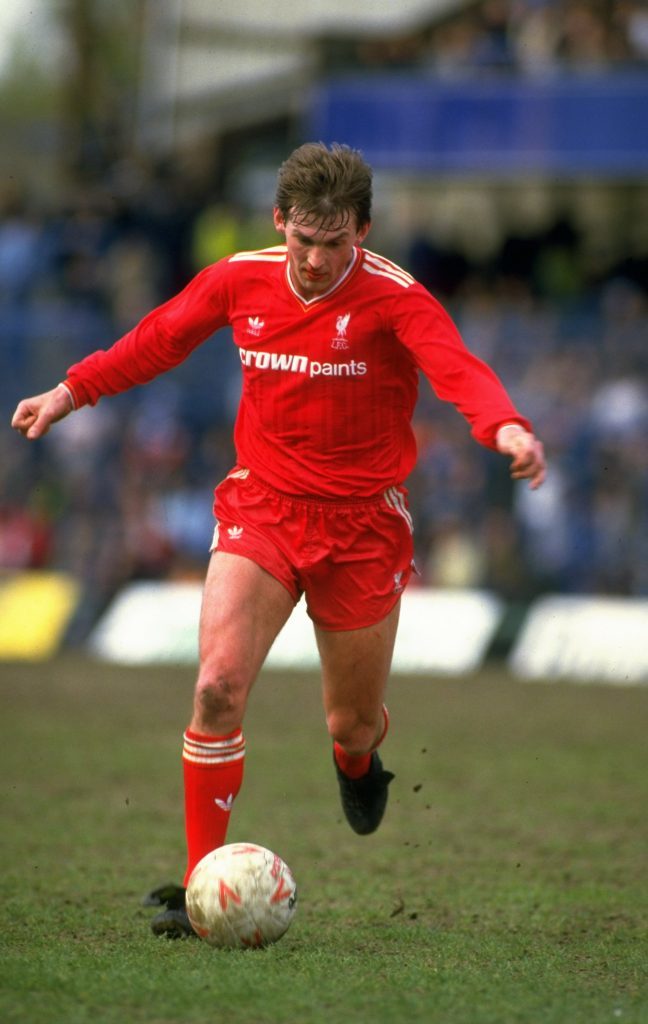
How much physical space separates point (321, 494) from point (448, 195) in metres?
14.4

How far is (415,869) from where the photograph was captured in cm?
704

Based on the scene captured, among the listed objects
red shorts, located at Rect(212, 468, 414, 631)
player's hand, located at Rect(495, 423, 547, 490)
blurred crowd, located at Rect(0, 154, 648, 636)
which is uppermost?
player's hand, located at Rect(495, 423, 547, 490)

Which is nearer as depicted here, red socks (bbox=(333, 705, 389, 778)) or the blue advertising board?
red socks (bbox=(333, 705, 389, 778))

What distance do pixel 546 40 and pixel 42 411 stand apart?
12.4m

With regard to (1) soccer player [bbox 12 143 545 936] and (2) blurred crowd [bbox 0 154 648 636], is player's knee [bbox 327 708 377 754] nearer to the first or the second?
(1) soccer player [bbox 12 143 545 936]

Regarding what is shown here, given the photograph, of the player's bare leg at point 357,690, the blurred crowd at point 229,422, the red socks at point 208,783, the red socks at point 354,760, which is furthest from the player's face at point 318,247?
the blurred crowd at point 229,422

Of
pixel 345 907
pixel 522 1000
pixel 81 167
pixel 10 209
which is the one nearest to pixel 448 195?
pixel 10 209

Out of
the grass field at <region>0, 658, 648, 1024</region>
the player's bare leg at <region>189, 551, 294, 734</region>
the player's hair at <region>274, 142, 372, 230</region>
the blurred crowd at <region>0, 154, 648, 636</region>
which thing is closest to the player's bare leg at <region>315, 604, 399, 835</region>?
the player's bare leg at <region>189, 551, 294, 734</region>

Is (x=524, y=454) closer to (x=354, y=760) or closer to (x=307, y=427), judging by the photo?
(x=307, y=427)

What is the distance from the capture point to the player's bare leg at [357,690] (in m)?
6.07

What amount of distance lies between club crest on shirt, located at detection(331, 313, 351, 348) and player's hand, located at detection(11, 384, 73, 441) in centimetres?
102

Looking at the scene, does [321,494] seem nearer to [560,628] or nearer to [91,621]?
[560,628]

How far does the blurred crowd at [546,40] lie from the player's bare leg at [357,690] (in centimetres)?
1157

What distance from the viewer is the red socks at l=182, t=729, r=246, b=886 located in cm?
564
